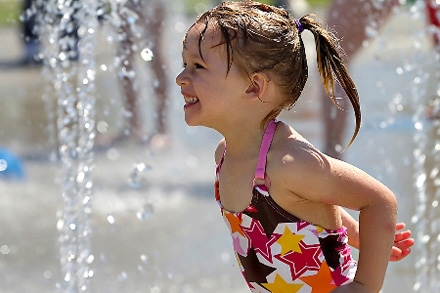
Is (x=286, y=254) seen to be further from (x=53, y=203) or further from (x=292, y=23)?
(x=53, y=203)

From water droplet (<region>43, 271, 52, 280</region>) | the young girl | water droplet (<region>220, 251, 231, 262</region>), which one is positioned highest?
the young girl

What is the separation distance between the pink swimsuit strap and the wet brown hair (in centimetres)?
3

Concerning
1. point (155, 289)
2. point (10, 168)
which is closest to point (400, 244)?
point (155, 289)

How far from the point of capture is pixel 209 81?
204cm

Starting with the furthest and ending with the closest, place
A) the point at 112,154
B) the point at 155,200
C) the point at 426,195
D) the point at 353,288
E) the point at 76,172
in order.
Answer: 1. the point at 112,154
2. the point at 155,200
3. the point at 76,172
4. the point at 426,195
5. the point at 353,288

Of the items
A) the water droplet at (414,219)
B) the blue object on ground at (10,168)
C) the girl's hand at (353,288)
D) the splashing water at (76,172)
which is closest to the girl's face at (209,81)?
the girl's hand at (353,288)

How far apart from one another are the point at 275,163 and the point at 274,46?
0.26 m

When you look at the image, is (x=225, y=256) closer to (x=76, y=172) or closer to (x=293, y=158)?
(x=76, y=172)

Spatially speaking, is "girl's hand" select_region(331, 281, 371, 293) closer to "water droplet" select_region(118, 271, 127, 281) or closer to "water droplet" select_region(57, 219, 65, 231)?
"water droplet" select_region(118, 271, 127, 281)

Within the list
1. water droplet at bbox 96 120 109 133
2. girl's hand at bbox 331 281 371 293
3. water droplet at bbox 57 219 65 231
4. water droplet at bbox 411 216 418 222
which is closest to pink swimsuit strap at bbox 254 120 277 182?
girl's hand at bbox 331 281 371 293

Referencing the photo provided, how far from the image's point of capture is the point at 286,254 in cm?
204

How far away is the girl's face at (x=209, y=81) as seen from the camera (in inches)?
80.1

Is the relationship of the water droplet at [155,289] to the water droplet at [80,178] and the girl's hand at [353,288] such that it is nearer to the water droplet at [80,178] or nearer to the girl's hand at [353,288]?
the water droplet at [80,178]

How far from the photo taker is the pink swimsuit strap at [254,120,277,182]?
1989 mm
